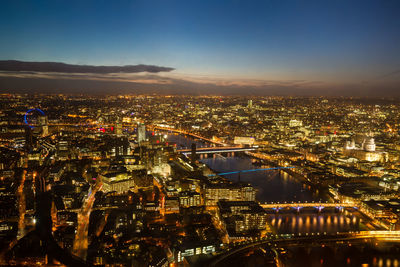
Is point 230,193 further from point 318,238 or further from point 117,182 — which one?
point 117,182

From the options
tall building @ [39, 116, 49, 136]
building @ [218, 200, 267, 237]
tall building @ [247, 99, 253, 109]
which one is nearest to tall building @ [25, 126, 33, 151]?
tall building @ [39, 116, 49, 136]

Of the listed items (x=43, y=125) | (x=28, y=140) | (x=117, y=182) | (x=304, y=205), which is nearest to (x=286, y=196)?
(x=304, y=205)

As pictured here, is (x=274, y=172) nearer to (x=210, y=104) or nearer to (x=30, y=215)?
(x=30, y=215)

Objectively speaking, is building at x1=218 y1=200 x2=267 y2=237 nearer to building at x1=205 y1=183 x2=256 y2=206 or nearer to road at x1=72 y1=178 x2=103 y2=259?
building at x1=205 y1=183 x2=256 y2=206

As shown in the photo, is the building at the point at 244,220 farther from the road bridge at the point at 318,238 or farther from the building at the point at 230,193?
the building at the point at 230,193

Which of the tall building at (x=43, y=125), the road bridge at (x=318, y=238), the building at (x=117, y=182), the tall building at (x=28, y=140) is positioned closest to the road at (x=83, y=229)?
the building at (x=117, y=182)

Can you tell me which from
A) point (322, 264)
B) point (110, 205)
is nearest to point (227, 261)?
point (322, 264)

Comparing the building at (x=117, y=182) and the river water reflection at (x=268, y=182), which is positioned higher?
the building at (x=117, y=182)

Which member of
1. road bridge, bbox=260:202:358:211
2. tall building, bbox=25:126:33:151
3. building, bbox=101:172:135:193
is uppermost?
tall building, bbox=25:126:33:151

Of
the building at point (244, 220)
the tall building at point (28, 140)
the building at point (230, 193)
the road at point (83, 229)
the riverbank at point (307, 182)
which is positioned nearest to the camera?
the road at point (83, 229)

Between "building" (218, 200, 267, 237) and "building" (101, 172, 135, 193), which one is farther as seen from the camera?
"building" (101, 172, 135, 193)

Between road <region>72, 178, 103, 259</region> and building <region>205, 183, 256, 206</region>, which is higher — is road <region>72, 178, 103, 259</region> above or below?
below
